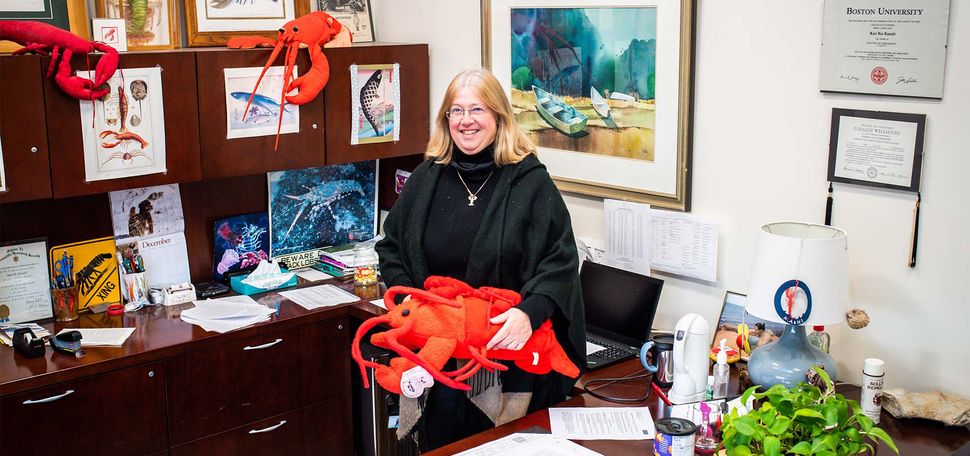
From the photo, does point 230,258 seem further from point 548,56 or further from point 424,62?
point 548,56

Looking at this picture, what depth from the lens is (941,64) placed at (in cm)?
220

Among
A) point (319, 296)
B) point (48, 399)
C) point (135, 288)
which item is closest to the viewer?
point (48, 399)

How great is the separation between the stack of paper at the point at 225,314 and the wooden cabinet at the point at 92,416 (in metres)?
0.24

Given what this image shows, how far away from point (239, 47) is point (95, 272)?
89 cm

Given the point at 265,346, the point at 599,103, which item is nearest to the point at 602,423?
the point at 599,103

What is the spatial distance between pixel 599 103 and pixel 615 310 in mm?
660

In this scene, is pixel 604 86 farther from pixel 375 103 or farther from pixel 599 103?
pixel 375 103

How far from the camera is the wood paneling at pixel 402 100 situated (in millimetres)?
3309

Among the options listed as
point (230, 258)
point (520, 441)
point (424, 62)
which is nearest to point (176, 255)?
point (230, 258)

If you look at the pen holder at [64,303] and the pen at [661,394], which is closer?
the pen at [661,394]

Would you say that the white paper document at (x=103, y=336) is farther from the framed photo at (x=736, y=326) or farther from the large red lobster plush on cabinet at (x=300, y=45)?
the framed photo at (x=736, y=326)

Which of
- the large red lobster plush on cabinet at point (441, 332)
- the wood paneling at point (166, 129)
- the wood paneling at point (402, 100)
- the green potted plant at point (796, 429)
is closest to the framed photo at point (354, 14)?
the wood paneling at point (402, 100)

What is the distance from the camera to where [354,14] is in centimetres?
368

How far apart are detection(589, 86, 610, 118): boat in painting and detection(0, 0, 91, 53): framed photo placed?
1596 mm
